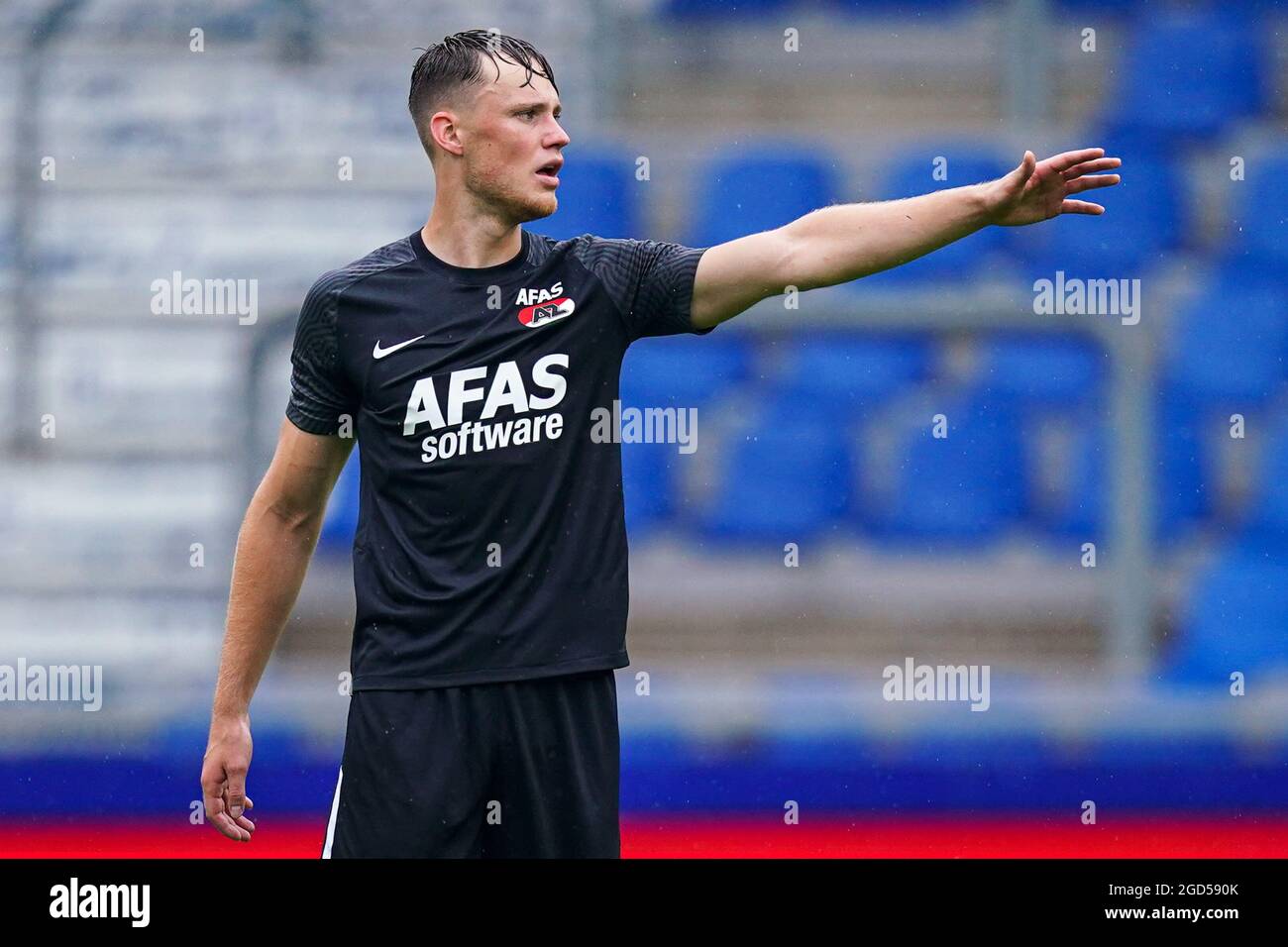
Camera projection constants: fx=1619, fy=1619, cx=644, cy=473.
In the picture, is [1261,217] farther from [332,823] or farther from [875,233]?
[332,823]

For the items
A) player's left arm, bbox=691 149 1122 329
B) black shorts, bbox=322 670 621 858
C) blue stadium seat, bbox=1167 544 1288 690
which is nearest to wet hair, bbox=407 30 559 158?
player's left arm, bbox=691 149 1122 329

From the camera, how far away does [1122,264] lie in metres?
6.10

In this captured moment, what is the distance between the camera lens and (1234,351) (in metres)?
5.88

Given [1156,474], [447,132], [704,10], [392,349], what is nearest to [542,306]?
[392,349]

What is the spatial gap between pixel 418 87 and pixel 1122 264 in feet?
13.2

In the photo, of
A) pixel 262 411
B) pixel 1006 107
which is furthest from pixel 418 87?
pixel 1006 107

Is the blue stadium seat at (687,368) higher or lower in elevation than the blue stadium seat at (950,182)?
lower

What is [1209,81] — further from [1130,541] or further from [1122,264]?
[1130,541]

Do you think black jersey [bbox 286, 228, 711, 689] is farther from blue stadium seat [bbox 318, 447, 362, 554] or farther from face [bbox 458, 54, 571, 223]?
blue stadium seat [bbox 318, 447, 362, 554]

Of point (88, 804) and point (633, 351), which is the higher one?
point (633, 351)

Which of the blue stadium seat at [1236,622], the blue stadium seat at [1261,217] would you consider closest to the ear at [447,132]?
the blue stadium seat at [1236,622]

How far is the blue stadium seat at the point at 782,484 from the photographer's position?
5.66 m

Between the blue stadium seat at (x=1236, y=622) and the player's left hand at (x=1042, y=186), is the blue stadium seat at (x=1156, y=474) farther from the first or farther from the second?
the player's left hand at (x=1042, y=186)

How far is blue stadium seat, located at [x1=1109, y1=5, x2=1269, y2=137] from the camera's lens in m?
6.46
